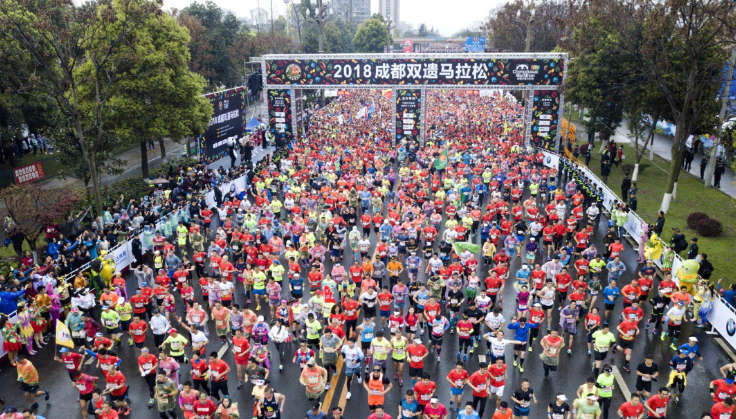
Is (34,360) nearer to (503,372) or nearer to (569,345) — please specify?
(503,372)

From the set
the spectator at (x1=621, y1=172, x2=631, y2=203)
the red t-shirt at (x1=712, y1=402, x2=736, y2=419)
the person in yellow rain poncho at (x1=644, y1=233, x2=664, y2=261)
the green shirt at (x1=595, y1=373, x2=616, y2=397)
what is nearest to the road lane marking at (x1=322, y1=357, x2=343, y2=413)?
the green shirt at (x1=595, y1=373, x2=616, y2=397)

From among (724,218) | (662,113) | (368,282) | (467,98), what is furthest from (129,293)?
(467,98)

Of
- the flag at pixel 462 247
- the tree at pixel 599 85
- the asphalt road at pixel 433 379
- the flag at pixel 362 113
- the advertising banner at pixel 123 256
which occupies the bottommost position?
the asphalt road at pixel 433 379

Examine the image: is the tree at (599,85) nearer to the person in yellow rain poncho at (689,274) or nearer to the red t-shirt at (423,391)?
the person in yellow rain poncho at (689,274)

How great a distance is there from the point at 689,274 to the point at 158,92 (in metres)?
24.5

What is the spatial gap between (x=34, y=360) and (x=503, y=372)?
10893 millimetres

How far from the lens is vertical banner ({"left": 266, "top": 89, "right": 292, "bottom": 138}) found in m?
37.0

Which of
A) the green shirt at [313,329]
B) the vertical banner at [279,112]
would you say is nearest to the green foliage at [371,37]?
the vertical banner at [279,112]

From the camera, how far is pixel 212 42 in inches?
1890

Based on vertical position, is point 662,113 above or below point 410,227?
above

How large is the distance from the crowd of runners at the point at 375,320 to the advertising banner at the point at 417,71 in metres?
13.7

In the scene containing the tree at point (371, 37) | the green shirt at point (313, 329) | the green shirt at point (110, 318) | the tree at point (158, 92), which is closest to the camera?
the green shirt at point (313, 329)

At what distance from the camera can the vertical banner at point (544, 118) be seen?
34531 millimetres

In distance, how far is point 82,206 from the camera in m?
23.2
